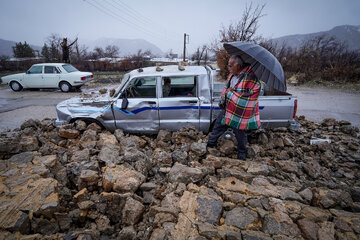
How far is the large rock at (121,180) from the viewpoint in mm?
2156

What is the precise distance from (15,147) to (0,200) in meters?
1.24

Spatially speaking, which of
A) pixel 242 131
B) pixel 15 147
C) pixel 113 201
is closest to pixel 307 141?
pixel 242 131

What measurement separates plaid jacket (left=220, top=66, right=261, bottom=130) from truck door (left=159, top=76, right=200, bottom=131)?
85cm

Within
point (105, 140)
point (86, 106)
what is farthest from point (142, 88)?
point (105, 140)

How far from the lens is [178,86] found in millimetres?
4172

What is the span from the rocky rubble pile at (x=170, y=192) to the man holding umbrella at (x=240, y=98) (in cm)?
60

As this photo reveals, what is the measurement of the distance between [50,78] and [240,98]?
11.1 metres

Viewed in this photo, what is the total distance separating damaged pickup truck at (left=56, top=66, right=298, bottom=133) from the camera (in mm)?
3482

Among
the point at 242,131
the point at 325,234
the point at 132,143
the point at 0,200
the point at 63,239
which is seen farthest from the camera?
the point at 132,143

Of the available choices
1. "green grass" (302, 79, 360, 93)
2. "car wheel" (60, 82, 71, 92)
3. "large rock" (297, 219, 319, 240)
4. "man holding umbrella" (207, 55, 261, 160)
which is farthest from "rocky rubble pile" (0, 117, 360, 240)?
"green grass" (302, 79, 360, 93)

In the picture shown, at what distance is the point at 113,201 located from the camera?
198 cm

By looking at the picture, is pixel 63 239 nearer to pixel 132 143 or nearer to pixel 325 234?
pixel 132 143

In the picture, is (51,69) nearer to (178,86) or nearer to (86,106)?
(86,106)

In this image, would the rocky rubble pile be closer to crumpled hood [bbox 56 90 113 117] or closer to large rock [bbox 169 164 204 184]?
large rock [bbox 169 164 204 184]
